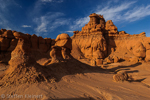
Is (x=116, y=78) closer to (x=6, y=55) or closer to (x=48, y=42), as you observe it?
(x=6, y=55)

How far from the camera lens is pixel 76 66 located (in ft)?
22.8

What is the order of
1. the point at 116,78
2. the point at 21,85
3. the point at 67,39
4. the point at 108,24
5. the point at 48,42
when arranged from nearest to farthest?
the point at 21,85
the point at 116,78
the point at 67,39
the point at 48,42
the point at 108,24

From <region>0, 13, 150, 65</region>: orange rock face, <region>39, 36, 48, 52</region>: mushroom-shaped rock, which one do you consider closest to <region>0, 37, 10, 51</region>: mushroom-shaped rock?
<region>0, 13, 150, 65</region>: orange rock face

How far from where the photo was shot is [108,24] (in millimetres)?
26531

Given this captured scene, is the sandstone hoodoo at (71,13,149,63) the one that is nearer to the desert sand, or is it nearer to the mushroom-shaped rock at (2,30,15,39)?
the desert sand

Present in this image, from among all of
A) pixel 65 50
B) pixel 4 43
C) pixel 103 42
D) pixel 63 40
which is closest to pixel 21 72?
pixel 65 50

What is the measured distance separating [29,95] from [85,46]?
22668 millimetres

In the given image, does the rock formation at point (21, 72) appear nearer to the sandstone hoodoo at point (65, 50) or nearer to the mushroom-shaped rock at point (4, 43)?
the sandstone hoodoo at point (65, 50)

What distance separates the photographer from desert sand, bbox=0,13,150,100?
3.00 meters

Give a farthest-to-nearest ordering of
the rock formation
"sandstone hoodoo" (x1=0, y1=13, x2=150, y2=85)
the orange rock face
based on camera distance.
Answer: the orange rock face < "sandstone hoodoo" (x1=0, y1=13, x2=150, y2=85) < the rock formation

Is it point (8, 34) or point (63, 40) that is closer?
Result: point (63, 40)

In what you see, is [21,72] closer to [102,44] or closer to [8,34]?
[8,34]

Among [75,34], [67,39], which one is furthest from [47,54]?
[75,34]

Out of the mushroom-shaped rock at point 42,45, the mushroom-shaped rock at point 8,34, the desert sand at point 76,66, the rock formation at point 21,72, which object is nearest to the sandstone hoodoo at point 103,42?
the desert sand at point 76,66
